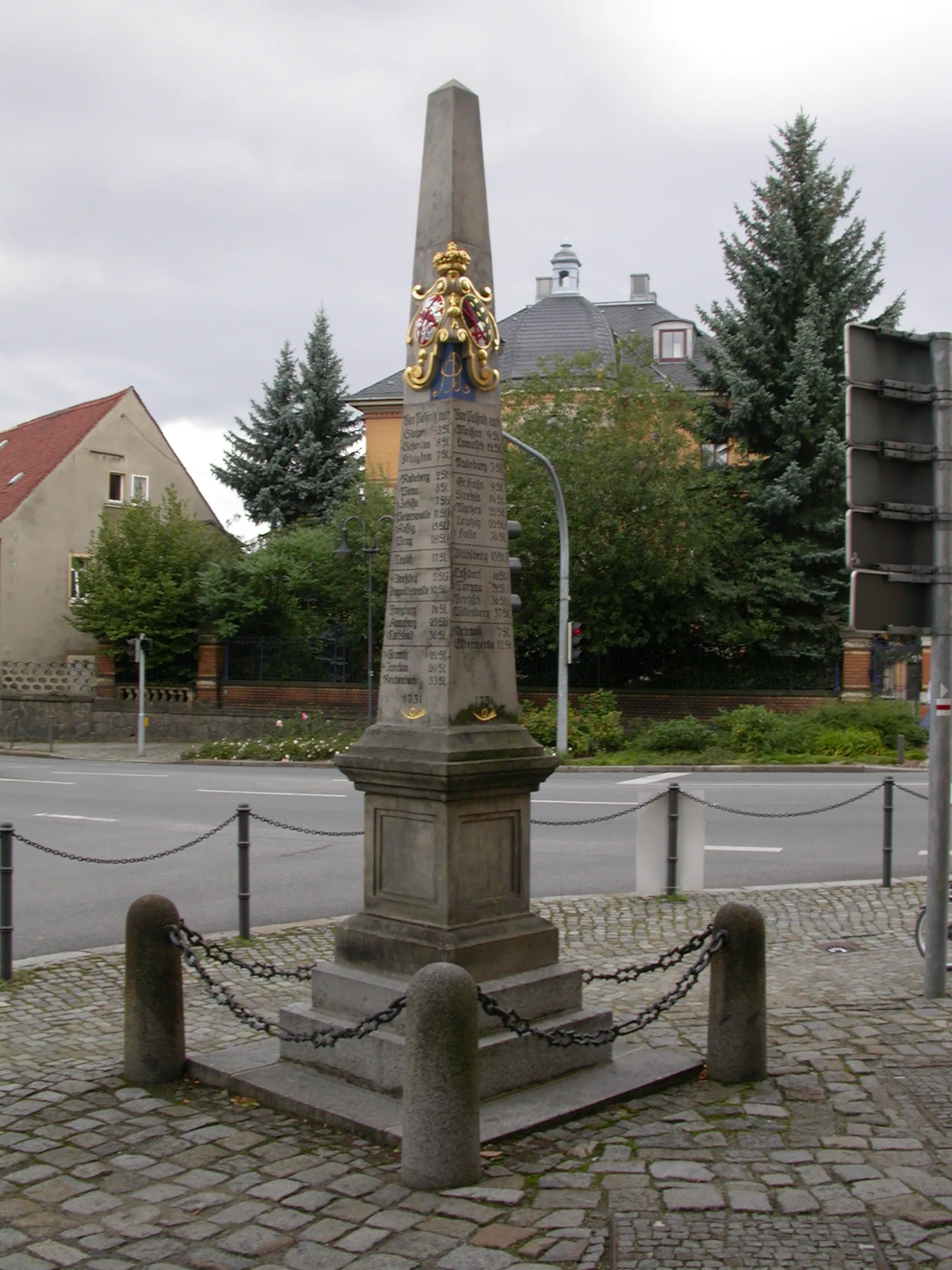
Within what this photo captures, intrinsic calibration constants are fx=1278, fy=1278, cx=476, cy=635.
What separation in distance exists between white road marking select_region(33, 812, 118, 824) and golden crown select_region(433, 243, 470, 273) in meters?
11.8

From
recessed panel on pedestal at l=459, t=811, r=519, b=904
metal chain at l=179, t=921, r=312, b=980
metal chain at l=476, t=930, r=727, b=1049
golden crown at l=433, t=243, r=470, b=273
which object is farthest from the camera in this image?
golden crown at l=433, t=243, r=470, b=273

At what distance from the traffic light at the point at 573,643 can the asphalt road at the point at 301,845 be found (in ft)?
15.4

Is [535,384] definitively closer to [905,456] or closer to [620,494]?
[620,494]

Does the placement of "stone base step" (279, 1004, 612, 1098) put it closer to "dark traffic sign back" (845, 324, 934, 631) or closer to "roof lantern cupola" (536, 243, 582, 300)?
"dark traffic sign back" (845, 324, 934, 631)

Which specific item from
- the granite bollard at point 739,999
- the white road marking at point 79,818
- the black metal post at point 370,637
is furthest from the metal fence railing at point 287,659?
the granite bollard at point 739,999

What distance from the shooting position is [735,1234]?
4297mm

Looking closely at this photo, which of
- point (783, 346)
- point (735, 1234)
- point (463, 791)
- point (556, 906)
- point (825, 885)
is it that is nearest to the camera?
point (735, 1234)

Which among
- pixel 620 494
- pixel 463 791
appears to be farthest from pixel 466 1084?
pixel 620 494

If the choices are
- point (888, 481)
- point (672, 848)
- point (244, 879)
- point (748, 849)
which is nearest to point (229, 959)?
point (244, 879)

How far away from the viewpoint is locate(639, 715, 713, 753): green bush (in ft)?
88.0

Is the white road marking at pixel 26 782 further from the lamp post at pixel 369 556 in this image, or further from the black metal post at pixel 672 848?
the black metal post at pixel 672 848

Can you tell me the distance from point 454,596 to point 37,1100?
2.97 meters

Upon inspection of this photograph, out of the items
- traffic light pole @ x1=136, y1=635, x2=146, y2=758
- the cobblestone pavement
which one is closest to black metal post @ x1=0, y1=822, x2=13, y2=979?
the cobblestone pavement

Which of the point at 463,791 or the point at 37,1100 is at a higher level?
the point at 463,791
